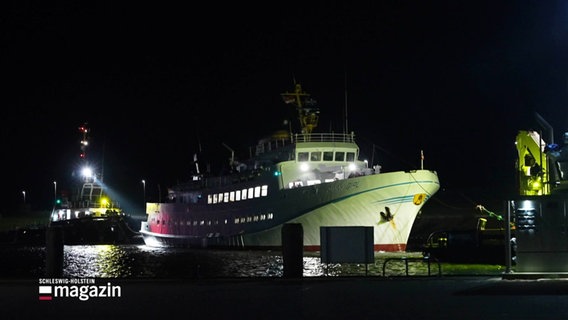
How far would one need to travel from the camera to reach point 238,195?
5891 cm

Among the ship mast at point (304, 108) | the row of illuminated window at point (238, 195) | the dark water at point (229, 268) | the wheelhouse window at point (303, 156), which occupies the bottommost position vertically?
the dark water at point (229, 268)

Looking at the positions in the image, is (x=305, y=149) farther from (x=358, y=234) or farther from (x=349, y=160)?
(x=358, y=234)

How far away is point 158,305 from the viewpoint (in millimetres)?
16797

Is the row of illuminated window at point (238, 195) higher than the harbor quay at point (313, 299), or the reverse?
the row of illuminated window at point (238, 195)

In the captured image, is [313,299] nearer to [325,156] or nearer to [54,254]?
[54,254]

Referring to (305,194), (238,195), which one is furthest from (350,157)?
(238,195)

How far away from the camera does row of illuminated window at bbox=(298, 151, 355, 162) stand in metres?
54.6

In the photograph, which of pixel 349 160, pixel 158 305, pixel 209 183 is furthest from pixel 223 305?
pixel 209 183

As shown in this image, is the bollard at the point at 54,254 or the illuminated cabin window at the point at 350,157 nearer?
the bollard at the point at 54,254

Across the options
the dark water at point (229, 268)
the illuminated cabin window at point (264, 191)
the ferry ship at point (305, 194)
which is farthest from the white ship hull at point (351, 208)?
the dark water at point (229, 268)

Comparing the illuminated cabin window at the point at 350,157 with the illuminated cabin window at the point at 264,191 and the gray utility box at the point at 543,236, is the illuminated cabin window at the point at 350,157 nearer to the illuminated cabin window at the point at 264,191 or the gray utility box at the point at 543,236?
the illuminated cabin window at the point at 264,191

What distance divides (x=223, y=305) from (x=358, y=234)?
7220mm

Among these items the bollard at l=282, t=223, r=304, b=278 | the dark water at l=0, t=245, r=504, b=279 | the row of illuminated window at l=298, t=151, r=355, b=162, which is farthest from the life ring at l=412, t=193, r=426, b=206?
the bollard at l=282, t=223, r=304, b=278
